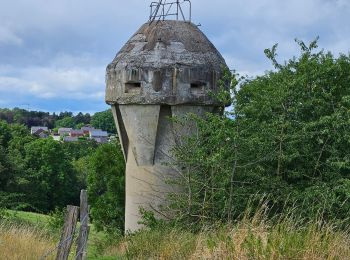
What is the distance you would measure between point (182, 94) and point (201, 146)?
4.77ft

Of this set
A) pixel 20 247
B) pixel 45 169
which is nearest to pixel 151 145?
pixel 20 247

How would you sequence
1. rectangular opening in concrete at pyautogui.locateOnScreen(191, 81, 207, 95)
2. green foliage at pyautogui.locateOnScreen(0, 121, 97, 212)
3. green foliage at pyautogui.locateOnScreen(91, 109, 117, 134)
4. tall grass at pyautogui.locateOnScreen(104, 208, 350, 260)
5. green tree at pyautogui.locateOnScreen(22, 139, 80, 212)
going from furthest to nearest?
green foliage at pyautogui.locateOnScreen(91, 109, 117, 134), green tree at pyautogui.locateOnScreen(22, 139, 80, 212), green foliage at pyautogui.locateOnScreen(0, 121, 97, 212), rectangular opening in concrete at pyautogui.locateOnScreen(191, 81, 207, 95), tall grass at pyautogui.locateOnScreen(104, 208, 350, 260)

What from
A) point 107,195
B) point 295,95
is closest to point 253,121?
point 295,95

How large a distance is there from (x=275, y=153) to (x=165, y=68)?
2980 millimetres

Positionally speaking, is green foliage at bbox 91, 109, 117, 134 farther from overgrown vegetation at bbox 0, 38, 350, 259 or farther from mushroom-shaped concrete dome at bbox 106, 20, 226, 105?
overgrown vegetation at bbox 0, 38, 350, 259

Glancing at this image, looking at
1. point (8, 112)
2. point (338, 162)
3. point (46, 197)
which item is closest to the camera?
point (338, 162)

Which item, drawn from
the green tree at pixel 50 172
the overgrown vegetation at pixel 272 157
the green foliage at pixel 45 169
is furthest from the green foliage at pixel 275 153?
the green tree at pixel 50 172

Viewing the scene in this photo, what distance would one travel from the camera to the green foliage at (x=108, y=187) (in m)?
21.4

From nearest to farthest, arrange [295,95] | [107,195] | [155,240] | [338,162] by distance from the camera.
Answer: [155,240], [338,162], [295,95], [107,195]

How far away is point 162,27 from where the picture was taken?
1326cm

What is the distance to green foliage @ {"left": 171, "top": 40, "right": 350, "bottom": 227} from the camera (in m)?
10.7

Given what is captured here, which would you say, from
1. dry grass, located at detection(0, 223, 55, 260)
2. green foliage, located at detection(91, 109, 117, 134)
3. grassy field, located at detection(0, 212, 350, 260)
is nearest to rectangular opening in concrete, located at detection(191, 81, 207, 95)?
grassy field, located at detection(0, 212, 350, 260)

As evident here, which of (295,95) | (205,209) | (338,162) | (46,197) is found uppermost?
(295,95)

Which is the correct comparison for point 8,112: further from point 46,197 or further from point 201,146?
point 201,146
